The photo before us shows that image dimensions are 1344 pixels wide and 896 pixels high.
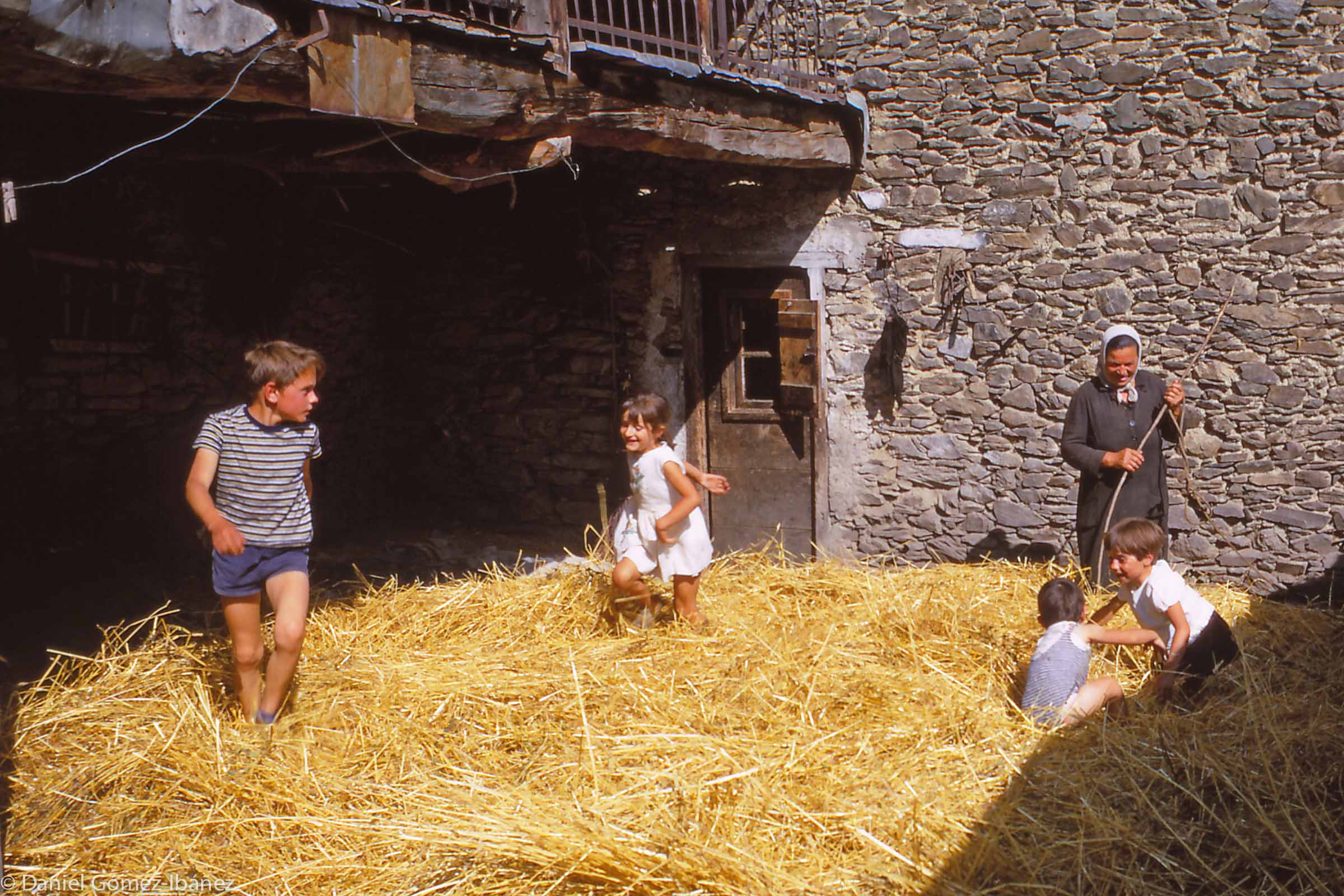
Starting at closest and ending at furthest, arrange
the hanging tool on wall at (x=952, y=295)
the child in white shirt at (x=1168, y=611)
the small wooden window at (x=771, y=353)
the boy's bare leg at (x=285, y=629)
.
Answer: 1. the boy's bare leg at (x=285, y=629)
2. the child in white shirt at (x=1168, y=611)
3. the hanging tool on wall at (x=952, y=295)
4. the small wooden window at (x=771, y=353)

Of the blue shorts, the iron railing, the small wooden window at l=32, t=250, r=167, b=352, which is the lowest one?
the blue shorts

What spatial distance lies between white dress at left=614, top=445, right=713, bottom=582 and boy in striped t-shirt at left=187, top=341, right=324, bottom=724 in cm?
166

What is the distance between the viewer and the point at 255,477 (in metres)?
4.33

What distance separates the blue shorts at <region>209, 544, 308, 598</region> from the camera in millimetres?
4305

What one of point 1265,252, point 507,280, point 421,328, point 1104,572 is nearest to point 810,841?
point 1104,572

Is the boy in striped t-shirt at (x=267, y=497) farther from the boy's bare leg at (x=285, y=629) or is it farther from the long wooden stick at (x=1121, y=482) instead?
the long wooden stick at (x=1121, y=482)

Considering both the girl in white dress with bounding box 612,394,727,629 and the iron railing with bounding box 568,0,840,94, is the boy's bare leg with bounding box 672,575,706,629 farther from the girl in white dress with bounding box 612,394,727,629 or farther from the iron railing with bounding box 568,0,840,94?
the iron railing with bounding box 568,0,840,94

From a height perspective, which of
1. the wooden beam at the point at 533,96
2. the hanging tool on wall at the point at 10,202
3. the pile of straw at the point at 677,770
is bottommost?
the pile of straw at the point at 677,770

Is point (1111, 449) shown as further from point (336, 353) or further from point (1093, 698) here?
point (336, 353)

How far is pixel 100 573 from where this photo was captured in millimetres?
6711

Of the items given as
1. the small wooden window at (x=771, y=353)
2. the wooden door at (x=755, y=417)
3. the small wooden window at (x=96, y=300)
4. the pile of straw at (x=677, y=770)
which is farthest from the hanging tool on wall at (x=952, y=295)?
the small wooden window at (x=96, y=300)

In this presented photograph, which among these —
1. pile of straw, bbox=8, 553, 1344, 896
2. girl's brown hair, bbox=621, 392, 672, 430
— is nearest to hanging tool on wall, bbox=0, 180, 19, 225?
pile of straw, bbox=8, 553, 1344, 896

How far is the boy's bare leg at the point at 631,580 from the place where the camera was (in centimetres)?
538

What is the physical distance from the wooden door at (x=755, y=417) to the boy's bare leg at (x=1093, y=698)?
331 cm
